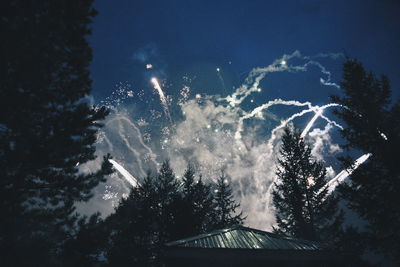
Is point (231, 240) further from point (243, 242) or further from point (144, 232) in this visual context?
point (144, 232)

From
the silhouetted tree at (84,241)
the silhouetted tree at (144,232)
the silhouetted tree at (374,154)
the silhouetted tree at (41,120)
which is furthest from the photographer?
the silhouetted tree at (144,232)

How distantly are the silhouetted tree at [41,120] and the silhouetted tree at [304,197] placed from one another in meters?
16.5

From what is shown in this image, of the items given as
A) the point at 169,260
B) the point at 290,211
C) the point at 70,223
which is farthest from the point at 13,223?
the point at 290,211

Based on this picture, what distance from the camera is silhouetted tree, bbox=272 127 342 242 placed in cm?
1881

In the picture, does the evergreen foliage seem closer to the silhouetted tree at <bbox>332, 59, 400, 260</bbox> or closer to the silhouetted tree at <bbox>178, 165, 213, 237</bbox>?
the silhouetted tree at <bbox>178, 165, 213, 237</bbox>

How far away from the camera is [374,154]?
12602mm

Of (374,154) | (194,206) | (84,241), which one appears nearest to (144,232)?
(194,206)

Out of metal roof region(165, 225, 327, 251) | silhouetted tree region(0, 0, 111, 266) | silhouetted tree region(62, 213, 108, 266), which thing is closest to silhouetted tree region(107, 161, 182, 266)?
silhouetted tree region(62, 213, 108, 266)

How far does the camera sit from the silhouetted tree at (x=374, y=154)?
11.8m

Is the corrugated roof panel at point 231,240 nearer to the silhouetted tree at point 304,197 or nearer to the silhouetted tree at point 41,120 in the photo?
the silhouetted tree at point 41,120

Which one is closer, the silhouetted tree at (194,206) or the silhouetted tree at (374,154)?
the silhouetted tree at (374,154)

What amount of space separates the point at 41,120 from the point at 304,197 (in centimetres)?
1988

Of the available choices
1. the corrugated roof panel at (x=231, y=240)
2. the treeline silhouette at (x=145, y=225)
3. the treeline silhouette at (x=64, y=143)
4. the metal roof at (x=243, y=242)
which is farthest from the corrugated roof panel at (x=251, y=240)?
the treeline silhouette at (x=145, y=225)

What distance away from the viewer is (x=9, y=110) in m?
7.64
